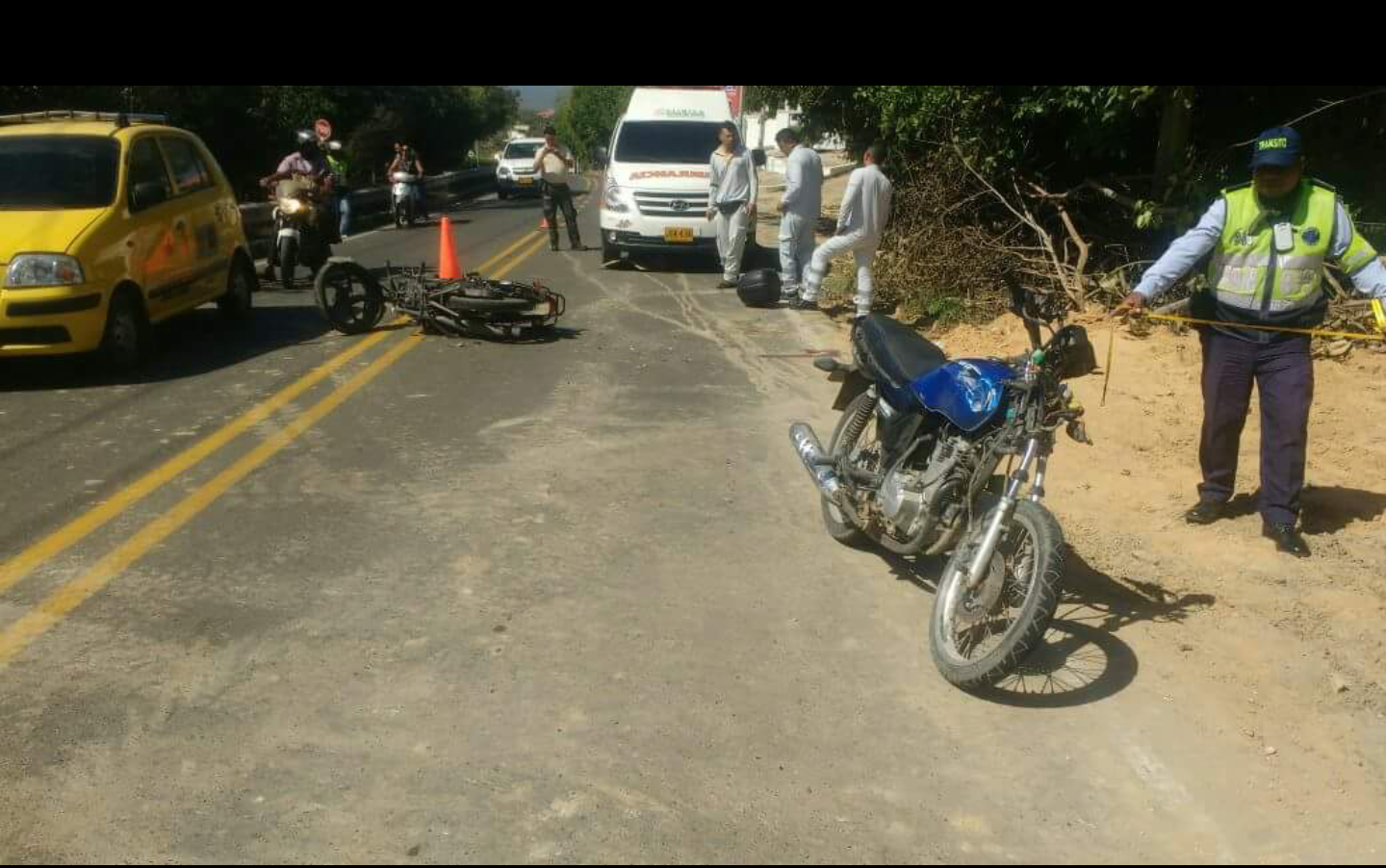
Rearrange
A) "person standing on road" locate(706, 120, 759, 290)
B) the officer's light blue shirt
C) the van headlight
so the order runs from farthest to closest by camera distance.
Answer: the van headlight
"person standing on road" locate(706, 120, 759, 290)
the officer's light blue shirt

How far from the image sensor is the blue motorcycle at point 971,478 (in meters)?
4.05

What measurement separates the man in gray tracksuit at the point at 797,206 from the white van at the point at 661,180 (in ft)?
9.17

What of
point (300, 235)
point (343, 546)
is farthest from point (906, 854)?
point (300, 235)

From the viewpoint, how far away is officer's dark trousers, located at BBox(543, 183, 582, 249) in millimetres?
18234

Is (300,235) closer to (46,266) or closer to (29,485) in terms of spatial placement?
(46,266)

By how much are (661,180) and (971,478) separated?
12.0 meters

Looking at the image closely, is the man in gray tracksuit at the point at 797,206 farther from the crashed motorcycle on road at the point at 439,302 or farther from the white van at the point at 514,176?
the white van at the point at 514,176

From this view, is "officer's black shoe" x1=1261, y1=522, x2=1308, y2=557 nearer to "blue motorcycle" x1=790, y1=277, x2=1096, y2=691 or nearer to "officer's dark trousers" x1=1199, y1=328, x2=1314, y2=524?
"officer's dark trousers" x1=1199, y1=328, x2=1314, y2=524

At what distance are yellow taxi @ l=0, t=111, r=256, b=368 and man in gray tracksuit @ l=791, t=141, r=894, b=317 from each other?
5.95m

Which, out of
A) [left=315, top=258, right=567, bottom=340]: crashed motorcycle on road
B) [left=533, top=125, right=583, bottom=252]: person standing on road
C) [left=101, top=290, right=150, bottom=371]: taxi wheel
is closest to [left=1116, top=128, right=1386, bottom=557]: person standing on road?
[left=315, top=258, right=567, bottom=340]: crashed motorcycle on road

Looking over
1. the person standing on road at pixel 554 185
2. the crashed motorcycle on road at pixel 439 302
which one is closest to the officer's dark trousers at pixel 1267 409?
the crashed motorcycle on road at pixel 439 302

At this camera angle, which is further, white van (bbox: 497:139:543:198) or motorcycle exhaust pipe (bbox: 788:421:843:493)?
white van (bbox: 497:139:543:198)

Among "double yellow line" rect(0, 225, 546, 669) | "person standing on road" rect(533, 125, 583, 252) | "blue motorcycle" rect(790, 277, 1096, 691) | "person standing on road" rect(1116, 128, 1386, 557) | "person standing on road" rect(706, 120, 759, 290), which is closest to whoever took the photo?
"blue motorcycle" rect(790, 277, 1096, 691)

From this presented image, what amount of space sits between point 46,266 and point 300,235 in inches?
211
